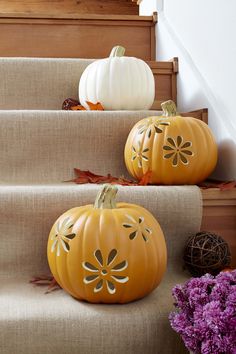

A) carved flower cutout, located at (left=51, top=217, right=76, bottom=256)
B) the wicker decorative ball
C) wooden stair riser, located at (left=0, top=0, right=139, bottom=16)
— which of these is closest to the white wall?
the wicker decorative ball

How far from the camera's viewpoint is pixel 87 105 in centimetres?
178

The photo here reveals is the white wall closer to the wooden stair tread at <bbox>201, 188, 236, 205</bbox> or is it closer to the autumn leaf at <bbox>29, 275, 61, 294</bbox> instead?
the wooden stair tread at <bbox>201, 188, 236, 205</bbox>

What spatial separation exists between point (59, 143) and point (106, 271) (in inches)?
22.6

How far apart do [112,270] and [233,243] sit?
42 centimetres

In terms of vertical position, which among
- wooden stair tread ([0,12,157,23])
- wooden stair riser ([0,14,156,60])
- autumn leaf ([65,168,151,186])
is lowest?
autumn leaf ([65,168,151,186])

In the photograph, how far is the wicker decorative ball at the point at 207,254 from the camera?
A: 1284 mm

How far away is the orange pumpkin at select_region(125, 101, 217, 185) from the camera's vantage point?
1440 millimetres

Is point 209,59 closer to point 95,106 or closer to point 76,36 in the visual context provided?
point 95,106

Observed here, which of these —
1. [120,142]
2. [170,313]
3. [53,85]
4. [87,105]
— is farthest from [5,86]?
[170,313]

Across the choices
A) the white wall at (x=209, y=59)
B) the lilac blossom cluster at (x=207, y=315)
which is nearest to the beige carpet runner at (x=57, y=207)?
the lilac blossom cluster at (x=207, y=315)

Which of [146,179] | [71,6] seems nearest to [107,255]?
[146,179]

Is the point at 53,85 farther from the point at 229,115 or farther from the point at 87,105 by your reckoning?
the point at 229,115

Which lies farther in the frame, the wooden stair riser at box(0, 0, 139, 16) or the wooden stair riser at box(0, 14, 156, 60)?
the wooden stair riser at box(0, 0, 139, 16)

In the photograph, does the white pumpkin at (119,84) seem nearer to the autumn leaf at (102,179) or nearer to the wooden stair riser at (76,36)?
the autumn leaf at (102,179)
